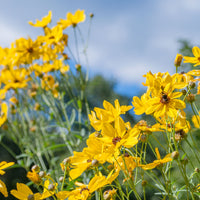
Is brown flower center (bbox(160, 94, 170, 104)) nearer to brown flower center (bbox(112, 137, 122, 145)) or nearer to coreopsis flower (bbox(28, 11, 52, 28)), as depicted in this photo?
brown flower center (bbox(112, 137, 122, 145))

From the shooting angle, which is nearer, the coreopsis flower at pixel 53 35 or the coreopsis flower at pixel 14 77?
the coreopsis flower at pixel 53 35

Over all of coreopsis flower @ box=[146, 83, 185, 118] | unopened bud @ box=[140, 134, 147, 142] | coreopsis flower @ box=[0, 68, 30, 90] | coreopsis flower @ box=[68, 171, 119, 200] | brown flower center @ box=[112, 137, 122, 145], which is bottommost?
coreopsis flower @ box=[68, 171, 119, 200]

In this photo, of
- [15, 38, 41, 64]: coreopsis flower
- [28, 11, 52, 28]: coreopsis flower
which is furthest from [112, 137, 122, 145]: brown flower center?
[28, 11, 52, 28]: coreopsis flower

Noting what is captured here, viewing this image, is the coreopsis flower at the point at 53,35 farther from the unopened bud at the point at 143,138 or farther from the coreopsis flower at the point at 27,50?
the unopened bud at the point at 143,138

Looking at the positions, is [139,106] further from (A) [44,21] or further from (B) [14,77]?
(B) [14,77]

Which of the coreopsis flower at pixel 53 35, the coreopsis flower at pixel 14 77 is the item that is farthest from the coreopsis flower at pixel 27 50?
the coreopsis flower at pixel 14 77

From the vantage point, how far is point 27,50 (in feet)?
5.06

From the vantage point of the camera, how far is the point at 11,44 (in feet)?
4.95

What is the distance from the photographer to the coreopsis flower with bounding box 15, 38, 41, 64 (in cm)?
151

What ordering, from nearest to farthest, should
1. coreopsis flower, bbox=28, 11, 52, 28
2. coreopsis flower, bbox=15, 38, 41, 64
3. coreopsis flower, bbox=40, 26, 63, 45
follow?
1. coreopsis flower, bbox=40, 26, 63, 45
2. coreopsis flower, bbox=15, 38, 41, 64
3. coreopsis flower, bbox=28, 11, 52, 28

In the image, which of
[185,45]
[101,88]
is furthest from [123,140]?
[101,88]

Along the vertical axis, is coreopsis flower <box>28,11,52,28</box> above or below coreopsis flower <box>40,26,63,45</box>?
above

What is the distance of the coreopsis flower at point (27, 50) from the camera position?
1510mm

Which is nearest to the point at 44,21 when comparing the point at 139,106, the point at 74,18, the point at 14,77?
the point at 74,18
